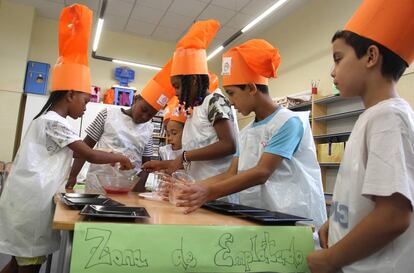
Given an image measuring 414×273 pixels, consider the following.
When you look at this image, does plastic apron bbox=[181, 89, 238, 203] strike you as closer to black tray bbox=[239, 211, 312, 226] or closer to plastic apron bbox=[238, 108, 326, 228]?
plastic apron bbox=[238, 108, 326, 228]

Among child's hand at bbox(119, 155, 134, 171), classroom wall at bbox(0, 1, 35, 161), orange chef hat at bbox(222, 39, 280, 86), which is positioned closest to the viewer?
orange chef hat at bbox(222, 39, 280, 86)

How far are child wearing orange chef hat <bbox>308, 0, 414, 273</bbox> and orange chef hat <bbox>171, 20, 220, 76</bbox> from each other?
0.99 m

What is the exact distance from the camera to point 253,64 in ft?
4.71

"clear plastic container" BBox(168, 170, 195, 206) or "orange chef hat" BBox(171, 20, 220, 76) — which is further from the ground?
"orange chef hat" BBox(171, 20, 220, 76)

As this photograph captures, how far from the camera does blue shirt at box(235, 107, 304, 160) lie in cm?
115

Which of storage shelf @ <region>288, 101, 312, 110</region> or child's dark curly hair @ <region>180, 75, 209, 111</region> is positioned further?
storage shelf @ <region>288, 101, 312, 110</region>

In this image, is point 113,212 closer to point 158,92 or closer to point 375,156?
point 375,156

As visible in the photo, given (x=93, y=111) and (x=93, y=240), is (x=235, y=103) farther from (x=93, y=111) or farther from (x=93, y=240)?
(x=93, y=111)

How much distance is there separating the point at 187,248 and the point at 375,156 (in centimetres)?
44

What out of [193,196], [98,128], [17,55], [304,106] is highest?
[17,55]

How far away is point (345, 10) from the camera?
408 cm

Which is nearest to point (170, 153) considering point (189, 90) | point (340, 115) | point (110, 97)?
point (189, 90)

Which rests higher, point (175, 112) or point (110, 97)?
point (110, 97)

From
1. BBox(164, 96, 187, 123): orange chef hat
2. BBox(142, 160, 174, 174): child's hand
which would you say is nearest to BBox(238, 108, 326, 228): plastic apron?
BBox(142, 160, 174, 174): child's hand
